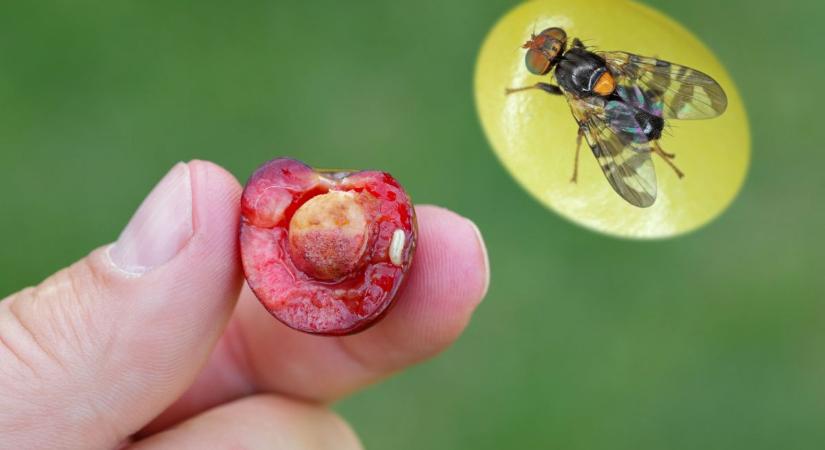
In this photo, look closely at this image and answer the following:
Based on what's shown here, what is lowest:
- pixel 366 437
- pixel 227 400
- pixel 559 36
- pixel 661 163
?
pixel 366 437

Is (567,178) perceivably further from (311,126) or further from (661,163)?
(311,126)

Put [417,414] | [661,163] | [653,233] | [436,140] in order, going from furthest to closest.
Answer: [436,140] → [417,414] → [653,233] → [661,163]

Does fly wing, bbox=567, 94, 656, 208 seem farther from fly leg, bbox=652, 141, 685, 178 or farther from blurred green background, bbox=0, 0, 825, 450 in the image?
blurred green background, bbox=0, 0, 825, 450

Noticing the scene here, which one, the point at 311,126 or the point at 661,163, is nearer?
the point at 661,163

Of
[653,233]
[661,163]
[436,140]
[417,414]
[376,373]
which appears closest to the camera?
[661,163]

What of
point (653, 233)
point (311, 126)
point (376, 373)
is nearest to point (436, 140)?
point (311, 126)

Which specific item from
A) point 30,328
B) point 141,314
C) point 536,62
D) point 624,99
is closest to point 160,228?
point 141,314

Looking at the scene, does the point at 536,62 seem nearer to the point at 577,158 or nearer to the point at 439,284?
the point at 577,158
